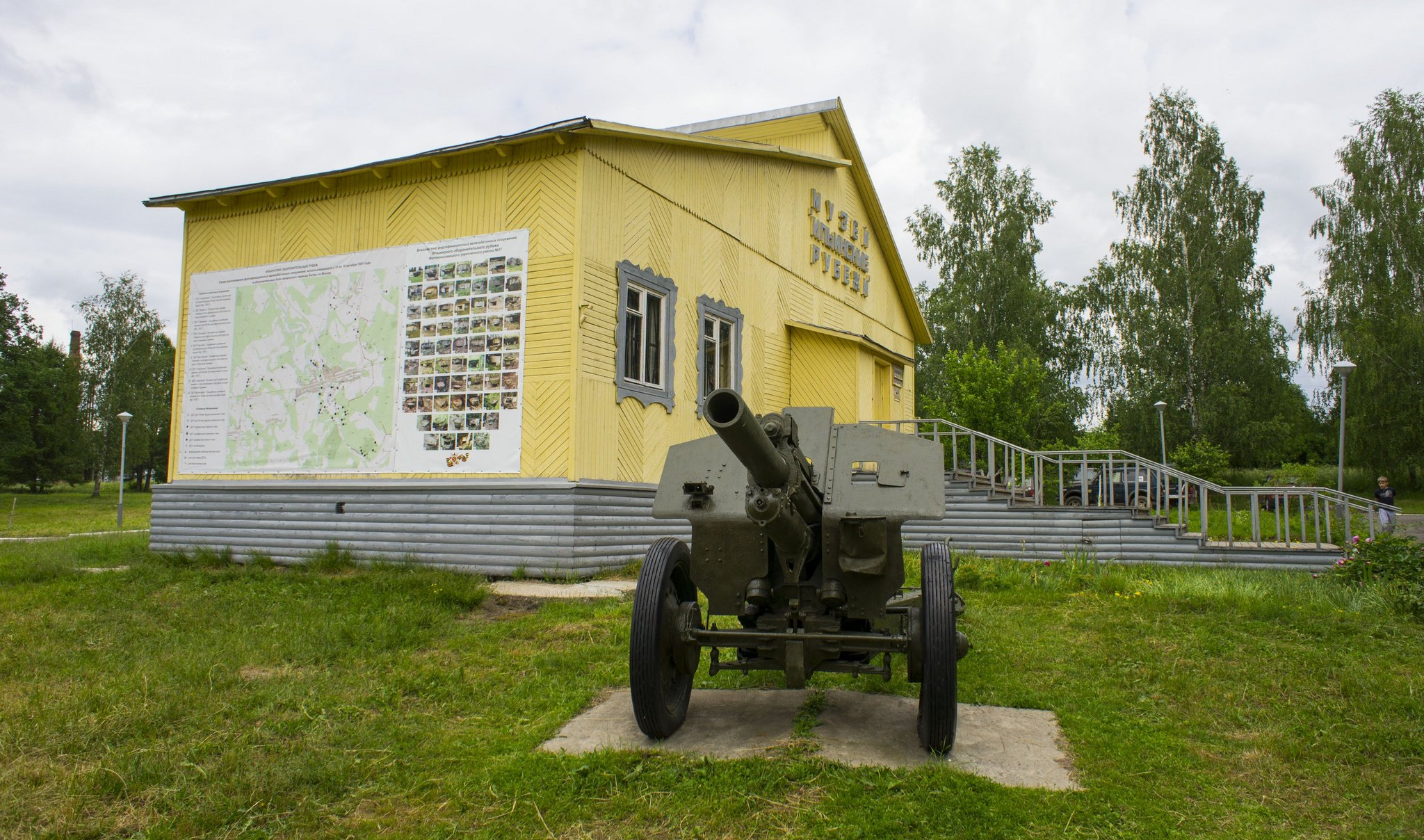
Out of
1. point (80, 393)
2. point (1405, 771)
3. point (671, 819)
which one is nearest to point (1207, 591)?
point (1405, 771)

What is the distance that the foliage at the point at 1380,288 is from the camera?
100.0 ft

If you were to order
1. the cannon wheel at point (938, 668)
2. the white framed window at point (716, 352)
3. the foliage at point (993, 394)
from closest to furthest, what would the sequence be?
→ 1. the cannon wheel at point (938, 668)
2. the white framed window at point (716, 352)
3. the foliage at point (993, 394)

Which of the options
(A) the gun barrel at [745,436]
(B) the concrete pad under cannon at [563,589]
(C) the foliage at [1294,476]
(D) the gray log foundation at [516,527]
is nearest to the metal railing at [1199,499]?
(D) the gray log foundation at [516,527]

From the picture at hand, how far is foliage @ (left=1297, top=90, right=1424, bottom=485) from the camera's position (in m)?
30.5

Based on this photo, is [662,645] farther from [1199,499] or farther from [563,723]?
[1199,499]

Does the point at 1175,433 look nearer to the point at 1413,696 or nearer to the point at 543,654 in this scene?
the point at 1413,696

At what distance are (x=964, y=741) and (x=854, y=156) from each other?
17.8 metres

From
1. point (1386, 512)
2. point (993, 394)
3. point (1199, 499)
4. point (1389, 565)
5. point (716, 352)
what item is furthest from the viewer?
point (993, 394)

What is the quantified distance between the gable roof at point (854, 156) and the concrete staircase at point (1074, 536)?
24.7 feet

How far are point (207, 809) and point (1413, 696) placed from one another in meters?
7.36

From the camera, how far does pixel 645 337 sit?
43.5ft

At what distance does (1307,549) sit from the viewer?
12.7 m

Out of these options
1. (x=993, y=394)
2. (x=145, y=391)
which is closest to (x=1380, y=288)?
(x=993, y=394)

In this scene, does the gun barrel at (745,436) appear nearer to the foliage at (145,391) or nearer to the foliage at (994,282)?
the foliage at (994,282)
